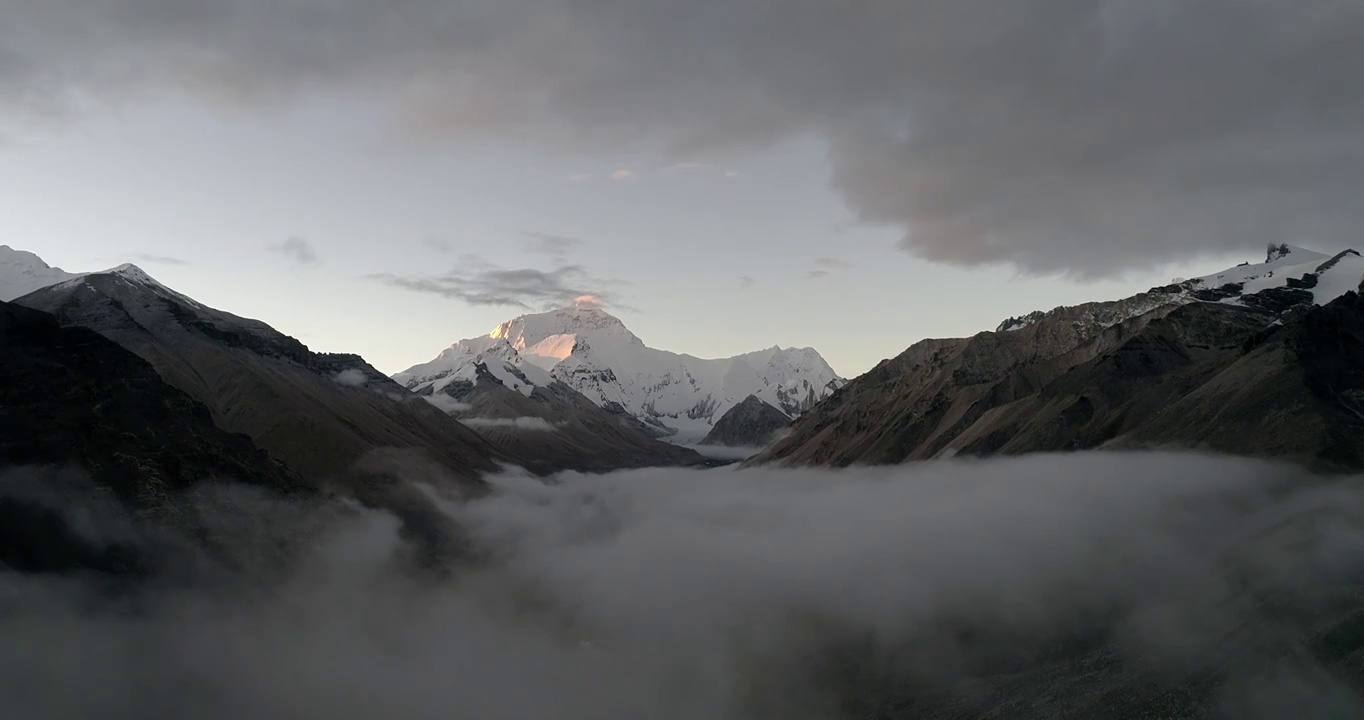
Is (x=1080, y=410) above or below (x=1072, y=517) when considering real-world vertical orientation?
above

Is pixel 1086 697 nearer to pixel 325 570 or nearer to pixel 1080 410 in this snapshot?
pixel 1080 410

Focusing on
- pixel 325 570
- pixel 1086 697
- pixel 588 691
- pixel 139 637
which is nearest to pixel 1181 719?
pixel 1086 697

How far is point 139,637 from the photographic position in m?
117

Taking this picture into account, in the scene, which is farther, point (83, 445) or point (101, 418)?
point (101, 418)

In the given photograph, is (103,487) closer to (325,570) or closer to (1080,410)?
(325,570)

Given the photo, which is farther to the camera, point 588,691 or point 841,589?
point 841,589

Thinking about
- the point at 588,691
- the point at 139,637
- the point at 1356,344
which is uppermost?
the point at 1356,344

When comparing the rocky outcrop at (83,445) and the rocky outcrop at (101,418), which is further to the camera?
the rocky outcrop at (101,418)

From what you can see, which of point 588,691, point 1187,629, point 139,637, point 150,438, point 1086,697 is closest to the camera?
point 1086,697

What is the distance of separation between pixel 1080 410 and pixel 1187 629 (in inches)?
3571

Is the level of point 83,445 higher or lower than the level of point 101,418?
lower

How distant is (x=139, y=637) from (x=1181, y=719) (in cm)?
13200

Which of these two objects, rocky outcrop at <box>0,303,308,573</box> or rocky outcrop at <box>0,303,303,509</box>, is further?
rocky outcrop at <box>0,303,303,509</box>

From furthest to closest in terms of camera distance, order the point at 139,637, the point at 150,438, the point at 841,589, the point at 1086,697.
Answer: the point at 841,589, the point at 150,438, the point at 139,637, the point at 1086,697
